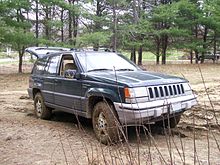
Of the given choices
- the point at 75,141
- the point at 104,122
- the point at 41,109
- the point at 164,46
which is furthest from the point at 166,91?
the point at 164,46

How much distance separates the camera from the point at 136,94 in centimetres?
565

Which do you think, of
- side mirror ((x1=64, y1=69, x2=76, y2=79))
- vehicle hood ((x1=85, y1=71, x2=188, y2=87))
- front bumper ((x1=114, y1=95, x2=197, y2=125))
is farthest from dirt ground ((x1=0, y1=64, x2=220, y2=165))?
side mirror ((x1=64, y1=69, x2=76, y2=79))

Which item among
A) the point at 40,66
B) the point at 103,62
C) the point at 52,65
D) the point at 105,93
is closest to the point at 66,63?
the point at 52,65

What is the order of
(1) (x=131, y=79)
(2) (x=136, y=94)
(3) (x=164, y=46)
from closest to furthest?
(2) (x=136, y=94) < (1) (x=131, y=79) < (3) (x=164, y=46)

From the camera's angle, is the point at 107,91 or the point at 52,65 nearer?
the point at 107,91

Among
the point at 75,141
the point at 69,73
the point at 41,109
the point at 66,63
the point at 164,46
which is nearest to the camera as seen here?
the point at 75,141

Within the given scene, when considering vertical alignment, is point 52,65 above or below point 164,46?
below

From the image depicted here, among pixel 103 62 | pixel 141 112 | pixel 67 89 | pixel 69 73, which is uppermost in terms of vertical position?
pixel 103 62

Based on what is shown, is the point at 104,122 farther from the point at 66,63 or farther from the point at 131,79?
the point at 66,63

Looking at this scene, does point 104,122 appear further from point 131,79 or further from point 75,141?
point 131,79

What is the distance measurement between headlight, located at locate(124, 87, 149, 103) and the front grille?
0.49 ft

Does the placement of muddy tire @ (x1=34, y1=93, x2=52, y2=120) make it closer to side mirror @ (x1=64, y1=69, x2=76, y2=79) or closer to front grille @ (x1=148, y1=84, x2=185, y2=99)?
side mirror @ (x1=64, y1=69, x2=76, y2=79)

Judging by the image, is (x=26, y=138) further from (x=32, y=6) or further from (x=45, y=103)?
(x=32, y=6)

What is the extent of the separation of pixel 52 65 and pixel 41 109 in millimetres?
1200
